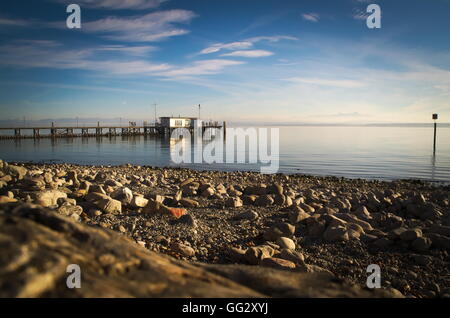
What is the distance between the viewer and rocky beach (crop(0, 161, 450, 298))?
5.00 feet

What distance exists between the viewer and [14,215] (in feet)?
5.40

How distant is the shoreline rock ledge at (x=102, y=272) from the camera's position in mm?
1389

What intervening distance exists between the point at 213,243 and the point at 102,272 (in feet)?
13.7

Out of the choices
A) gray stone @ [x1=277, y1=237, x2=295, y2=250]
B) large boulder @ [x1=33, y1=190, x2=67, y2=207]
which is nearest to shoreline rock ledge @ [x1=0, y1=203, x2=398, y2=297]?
gray stone @ [x1=277, y1=237, x2=295, y2=250]

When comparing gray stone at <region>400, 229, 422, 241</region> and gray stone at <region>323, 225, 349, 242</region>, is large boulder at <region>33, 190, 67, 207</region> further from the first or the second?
gray stone at <region>400, 229, 422, 241</region>

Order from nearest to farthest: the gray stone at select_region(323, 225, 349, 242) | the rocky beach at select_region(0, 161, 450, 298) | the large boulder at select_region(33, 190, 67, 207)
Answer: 1. the rocky beach at select_region(0, 161, 450, 298)
2. the gray stone at select_region(323, 225, 349, 242)
3. the large boulder at select_region(33, 190, 67, 207)

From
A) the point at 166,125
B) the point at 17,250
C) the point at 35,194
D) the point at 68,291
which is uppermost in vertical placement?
the point at 166,125

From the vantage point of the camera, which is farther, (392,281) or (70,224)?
(392,281)

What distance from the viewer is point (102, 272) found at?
1.55 m

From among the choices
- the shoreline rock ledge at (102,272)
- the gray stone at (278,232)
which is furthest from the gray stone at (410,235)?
the shoreline rock ledge at (102,272)

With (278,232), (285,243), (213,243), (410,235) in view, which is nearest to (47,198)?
(213,243)
